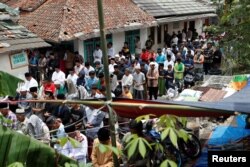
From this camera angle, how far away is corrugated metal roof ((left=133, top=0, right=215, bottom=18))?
794 inches

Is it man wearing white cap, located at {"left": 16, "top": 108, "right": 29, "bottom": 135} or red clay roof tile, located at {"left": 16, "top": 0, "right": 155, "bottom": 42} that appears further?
red clay roof tile, located at {"left": 16, "top": 0, "right": 155, "bottom": 42}

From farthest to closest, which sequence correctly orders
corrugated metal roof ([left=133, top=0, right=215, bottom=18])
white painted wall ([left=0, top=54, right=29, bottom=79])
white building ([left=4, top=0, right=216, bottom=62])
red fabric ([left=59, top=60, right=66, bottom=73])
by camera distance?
corrugated metal roof ([left=133, top=0, right=215, bottom=18]) → red fabric ([left=59, top=60, right=66, bottom=73]) → white building ([left=4, top=0, right=216, bottom=62]) → white painted wall ([left=0, top=54, right=29, bottom=79])

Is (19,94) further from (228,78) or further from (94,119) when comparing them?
(228,78)

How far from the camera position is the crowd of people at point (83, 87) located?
7.11 meters

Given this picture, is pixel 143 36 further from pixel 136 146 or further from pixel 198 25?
pixel 136 146

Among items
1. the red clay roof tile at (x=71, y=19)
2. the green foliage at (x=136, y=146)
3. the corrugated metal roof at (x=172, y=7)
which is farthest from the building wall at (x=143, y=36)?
the green foliage at (x=136, y=146)

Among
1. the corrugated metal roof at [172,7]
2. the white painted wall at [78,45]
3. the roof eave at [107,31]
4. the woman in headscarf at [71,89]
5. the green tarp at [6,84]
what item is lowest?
the woman in headscarf at [71,89]

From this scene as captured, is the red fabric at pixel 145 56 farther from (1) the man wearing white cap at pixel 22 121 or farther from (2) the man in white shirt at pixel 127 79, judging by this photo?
(1) the man wearing white cap at pixel 22 121

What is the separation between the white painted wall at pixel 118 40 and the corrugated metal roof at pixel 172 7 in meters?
2.47

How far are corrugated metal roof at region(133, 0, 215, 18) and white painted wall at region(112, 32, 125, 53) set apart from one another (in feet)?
8.10

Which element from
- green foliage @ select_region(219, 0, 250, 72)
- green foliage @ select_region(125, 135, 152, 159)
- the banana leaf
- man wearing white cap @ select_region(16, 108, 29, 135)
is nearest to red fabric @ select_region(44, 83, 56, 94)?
man wearing white cap @ select_region(16, 108, 29, 135)

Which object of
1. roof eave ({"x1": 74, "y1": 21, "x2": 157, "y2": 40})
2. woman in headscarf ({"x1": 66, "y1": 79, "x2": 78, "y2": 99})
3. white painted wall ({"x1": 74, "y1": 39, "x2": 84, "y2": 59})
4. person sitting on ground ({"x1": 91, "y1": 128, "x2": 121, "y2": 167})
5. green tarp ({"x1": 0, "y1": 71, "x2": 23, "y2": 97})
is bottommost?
person sitting on ground ({"x1": 91, "y1": 128, "x2": 121, "y2": 167})

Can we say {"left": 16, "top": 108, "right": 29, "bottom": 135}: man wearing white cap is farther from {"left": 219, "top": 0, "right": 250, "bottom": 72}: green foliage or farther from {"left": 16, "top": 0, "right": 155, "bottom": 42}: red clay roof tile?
{"left": 16, "top": 0, "right": 155, "bottom": 42}: red clay roof tile

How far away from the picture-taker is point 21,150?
9.87 feet
